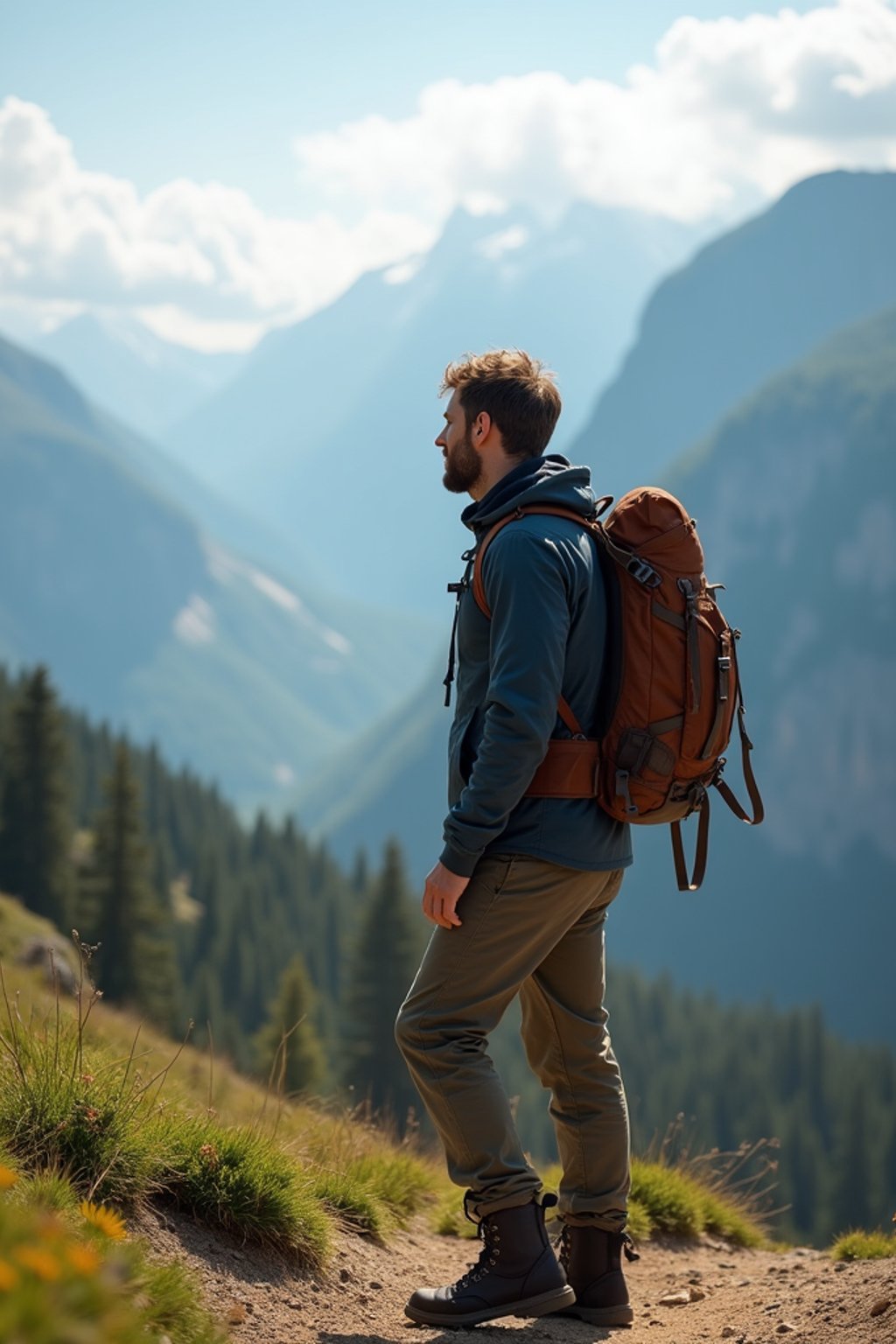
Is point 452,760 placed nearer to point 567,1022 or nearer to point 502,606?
point 502,606

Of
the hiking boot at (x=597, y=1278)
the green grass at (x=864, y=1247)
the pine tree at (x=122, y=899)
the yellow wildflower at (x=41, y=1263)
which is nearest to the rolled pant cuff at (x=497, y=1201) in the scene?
the hiking boot at (x=597, y=1278)

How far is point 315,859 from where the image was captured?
344ft

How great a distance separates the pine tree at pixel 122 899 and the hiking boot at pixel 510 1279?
40.3 meters

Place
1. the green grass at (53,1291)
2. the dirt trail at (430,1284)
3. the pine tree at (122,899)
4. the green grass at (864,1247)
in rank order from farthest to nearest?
the pine tree at (122,899), the green grass at (864,1247), the dirt trail at (430,1284), the green grass at (53,1291)

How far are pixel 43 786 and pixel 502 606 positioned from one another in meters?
46.7

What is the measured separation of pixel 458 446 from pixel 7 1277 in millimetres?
3383

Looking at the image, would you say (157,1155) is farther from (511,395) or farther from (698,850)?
(511,395)

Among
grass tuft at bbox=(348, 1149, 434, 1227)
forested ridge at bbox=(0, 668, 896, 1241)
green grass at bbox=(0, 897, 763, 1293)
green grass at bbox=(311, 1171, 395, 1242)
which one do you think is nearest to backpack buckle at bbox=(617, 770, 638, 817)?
green grass at bbox=(0, 897, 763, 1293)

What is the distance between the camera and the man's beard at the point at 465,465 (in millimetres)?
4934

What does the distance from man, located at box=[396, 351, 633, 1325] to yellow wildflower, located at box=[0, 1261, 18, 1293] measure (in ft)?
8.00

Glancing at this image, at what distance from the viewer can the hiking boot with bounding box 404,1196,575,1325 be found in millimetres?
4801

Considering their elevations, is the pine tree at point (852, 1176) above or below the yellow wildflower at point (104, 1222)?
above

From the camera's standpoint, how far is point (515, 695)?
4508 mm

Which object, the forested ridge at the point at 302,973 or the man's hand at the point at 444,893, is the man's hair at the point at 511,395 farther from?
the forested ridge at the point at 302,973
